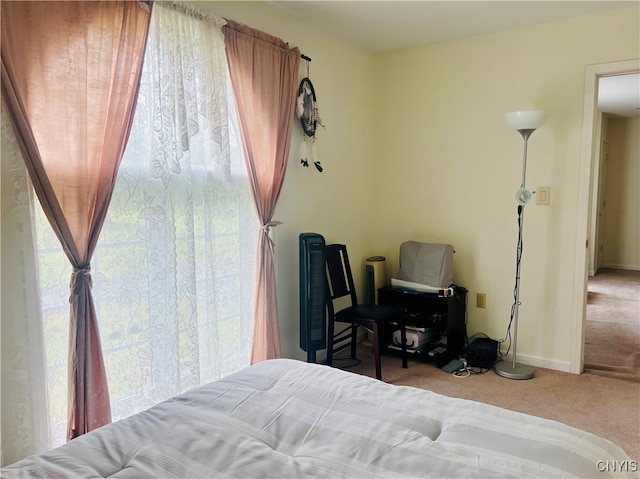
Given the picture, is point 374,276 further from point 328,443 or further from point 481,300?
point 328,443

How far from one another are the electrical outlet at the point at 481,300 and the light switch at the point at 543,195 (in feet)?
2.71

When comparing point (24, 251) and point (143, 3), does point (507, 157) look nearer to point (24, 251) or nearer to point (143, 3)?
point (143, 3)

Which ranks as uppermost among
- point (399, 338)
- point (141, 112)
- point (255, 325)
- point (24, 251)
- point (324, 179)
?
point (141, 112)

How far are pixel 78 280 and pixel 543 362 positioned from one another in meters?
3.16

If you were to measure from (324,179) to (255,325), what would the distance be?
1.27m

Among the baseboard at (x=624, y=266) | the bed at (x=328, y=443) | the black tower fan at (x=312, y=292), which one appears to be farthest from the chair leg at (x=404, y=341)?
the baseboard at (x=624, y=266)

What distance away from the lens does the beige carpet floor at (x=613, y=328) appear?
136 inches

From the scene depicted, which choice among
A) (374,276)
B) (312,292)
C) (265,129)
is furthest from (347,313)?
(265,129)

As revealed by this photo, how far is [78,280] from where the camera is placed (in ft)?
6.43

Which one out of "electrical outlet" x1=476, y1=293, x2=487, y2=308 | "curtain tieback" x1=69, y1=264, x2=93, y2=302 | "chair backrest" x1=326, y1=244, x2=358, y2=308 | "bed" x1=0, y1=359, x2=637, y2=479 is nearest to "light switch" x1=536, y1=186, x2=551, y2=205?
"electrical outlet" x1=476, y1=293, x2=487, y2=308

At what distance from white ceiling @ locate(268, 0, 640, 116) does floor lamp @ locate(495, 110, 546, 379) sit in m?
0.67

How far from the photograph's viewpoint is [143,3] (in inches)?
84.0

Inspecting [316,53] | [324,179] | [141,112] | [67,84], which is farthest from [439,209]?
[67,84]

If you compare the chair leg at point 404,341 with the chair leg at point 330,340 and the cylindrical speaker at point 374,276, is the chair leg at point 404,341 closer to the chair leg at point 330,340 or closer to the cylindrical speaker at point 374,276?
the cylindrical speaker at point 374,276
